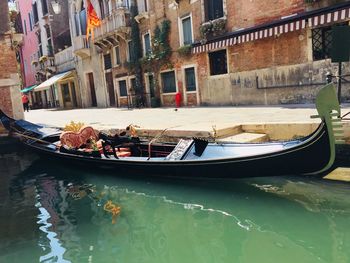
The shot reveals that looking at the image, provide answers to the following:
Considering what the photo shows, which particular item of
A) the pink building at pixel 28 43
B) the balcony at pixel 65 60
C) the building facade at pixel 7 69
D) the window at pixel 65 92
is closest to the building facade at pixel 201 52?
the balcony at pixel 65 60

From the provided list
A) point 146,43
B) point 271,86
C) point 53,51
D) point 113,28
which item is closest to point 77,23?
point 53,51

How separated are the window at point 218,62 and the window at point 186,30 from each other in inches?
56.8

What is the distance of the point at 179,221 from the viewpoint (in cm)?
439

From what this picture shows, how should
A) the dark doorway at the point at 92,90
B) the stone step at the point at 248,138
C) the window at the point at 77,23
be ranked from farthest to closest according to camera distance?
the dark doorway at the point at 92,90, the window at the point at 77,23, the stone step at the point at 248,138

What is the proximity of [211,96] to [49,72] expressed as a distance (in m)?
16.3

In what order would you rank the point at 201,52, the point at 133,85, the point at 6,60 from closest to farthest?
the point at 6,60
the point at 201,52
the point at 133,85

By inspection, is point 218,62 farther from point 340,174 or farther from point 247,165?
point 247,165

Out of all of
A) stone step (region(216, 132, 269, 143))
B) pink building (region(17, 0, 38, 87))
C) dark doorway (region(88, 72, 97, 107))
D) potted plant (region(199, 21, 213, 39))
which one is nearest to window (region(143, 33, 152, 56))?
potted plant (region(199, 21, 213, 39))

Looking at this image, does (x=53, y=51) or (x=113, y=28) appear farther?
(x=53, y=51)

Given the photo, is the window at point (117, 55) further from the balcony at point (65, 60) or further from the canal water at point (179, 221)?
the canal water at point (179, 221)

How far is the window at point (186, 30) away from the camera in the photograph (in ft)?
46.4

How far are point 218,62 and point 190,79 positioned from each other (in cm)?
164

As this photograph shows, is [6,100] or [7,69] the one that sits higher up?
[7,69]

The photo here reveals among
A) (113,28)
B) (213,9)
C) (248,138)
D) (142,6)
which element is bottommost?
(248,138)
